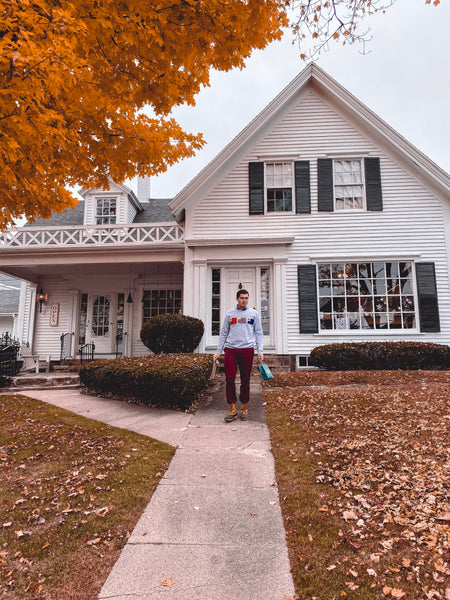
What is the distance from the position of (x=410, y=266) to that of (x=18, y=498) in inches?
433

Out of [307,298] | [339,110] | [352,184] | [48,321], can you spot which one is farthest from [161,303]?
[339,110]

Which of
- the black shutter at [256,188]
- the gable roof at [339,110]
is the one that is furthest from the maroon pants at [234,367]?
the gable roof at [339,110]

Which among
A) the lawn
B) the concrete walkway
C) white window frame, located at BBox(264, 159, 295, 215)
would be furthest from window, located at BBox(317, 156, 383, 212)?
the concrete walkway

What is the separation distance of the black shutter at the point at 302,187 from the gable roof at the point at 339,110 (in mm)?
1652

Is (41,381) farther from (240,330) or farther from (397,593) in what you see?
(397,593)

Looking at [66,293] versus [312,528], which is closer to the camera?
[312,528]

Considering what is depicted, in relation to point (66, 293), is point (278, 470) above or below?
below

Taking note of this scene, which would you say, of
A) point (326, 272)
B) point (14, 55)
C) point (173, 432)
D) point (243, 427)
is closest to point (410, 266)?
point (326, 272)

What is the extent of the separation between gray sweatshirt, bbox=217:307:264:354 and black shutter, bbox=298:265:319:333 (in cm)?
523

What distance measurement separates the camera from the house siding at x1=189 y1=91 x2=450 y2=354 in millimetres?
10906

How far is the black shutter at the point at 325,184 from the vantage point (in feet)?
36.9

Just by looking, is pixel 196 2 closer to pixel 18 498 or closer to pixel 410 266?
pixel 18 498

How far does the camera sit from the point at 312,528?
108 inches

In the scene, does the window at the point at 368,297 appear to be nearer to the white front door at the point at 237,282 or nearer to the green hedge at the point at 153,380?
the white front door at the point at 237,282
